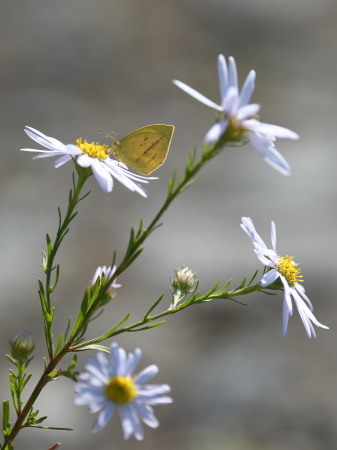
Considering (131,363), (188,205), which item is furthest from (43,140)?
(188,205)

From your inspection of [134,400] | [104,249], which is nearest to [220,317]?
[104,249]

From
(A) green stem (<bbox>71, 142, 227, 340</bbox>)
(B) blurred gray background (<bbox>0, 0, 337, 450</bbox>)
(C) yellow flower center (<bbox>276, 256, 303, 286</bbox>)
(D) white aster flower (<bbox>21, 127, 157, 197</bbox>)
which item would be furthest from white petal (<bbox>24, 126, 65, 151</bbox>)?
(B) blurred gray background (<bbox>0, 0, 337, 450</bbox>)

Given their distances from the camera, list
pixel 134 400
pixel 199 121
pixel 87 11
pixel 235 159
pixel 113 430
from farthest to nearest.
Result: pixel 87 11 → pixel 199 121 → pixel 235 159 → pixel 113 430 → pixel 134 400

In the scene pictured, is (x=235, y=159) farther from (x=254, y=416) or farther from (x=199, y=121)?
(x=254, y=416)

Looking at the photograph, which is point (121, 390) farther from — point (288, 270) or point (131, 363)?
point (288, 270)

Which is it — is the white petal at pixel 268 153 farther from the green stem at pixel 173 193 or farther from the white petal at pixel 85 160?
the white petal at pixel 85 160

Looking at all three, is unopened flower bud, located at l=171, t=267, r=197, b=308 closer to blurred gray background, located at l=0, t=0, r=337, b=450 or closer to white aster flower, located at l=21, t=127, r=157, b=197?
white aster flower, located at l=21, t=127, r=157, b=197

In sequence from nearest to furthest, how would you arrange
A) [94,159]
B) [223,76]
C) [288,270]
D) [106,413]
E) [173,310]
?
[106,413] → [223,76] → [173,310] → [94,159] → [288,270]
